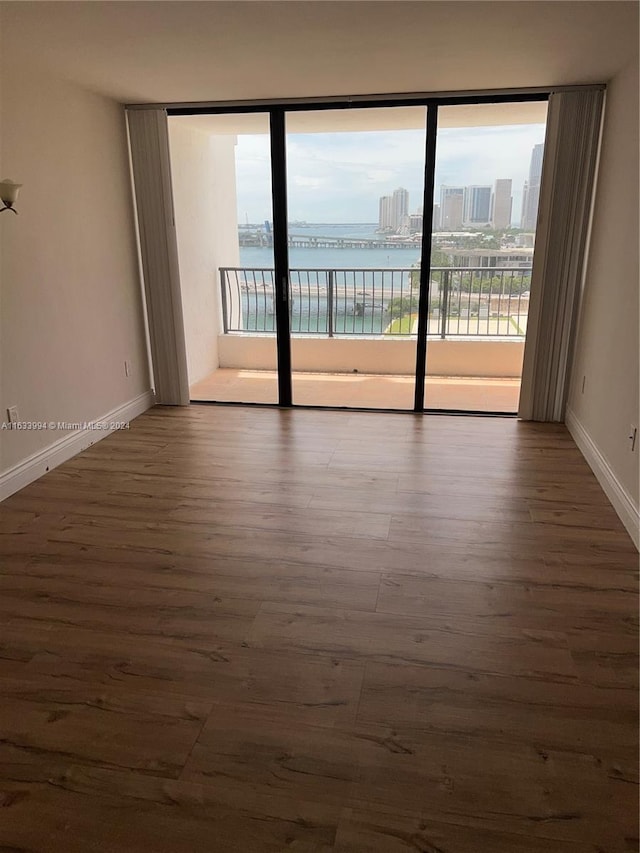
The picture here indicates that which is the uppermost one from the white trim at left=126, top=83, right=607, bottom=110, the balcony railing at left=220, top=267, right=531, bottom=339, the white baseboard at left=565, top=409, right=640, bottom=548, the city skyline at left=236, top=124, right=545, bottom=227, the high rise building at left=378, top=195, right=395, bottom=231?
the white trim at left=126, top=83, right=607, bottom=110

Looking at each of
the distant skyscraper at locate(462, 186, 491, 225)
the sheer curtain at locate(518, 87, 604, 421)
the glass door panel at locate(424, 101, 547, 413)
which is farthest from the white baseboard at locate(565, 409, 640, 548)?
the distant skyscraper at locate(462, 186, 491, 225)

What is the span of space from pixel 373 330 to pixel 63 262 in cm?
Answer: 358

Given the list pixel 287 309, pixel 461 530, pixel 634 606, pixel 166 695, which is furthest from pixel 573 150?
pixel 166 695

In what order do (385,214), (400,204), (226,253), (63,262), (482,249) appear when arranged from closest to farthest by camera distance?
(63,262)
(400,204)
(385,214)
(482,249)
(226,253)

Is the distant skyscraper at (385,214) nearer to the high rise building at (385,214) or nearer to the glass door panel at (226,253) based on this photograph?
the high rise building at (385,214)

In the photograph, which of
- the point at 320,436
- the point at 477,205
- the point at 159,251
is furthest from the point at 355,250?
the point at 320,436

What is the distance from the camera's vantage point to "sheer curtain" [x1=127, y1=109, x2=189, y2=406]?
439 centimetres

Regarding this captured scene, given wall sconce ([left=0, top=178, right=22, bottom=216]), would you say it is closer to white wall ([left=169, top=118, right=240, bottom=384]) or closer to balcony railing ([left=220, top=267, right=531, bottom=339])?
white wall ([left=169, top=118, right=240, bottom=384])

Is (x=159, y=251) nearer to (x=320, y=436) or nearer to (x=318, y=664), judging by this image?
(x=320, y=436)

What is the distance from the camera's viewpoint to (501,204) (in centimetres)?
511

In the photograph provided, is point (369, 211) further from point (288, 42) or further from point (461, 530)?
point (461, 530)

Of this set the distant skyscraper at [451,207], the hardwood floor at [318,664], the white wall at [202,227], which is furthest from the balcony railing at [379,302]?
the hardwood floor at [318,664]

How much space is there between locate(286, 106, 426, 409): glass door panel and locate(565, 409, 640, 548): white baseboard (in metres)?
1.47

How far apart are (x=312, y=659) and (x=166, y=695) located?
0.50 metres
